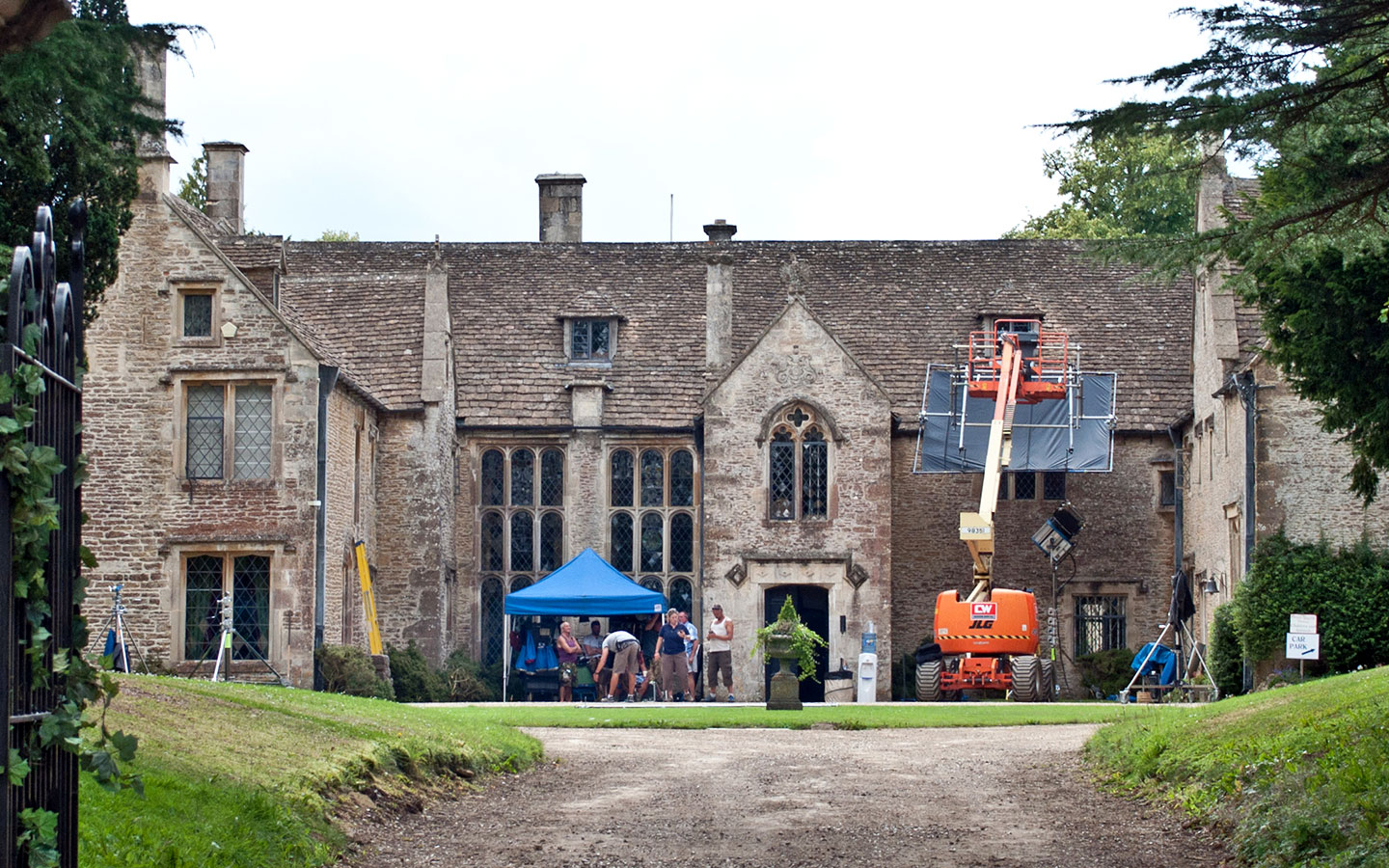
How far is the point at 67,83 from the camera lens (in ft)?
35.9

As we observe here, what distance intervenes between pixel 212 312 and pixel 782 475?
10.4m

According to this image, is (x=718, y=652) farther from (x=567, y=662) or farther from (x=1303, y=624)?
(x=1303, y=624)

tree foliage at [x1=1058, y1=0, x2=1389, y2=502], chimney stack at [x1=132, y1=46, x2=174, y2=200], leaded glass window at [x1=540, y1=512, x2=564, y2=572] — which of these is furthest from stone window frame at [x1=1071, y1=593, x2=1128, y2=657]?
tree foliage at [x1=1058, y1=0, x2=1389, y2=502]

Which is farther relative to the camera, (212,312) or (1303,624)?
(212,312)

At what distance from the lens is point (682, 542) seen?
3428 cm

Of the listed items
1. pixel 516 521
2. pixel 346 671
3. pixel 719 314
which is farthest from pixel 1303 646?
pixel 516 521

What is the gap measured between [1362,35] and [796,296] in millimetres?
22244

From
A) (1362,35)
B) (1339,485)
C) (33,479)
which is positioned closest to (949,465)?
(1339,485)

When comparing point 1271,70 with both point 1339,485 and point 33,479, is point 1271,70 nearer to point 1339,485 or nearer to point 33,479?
point 33,479

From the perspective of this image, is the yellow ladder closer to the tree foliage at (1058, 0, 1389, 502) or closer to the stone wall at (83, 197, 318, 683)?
the stone wall at (83, 197, 318, 683)

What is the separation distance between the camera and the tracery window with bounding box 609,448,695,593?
34.2 metres

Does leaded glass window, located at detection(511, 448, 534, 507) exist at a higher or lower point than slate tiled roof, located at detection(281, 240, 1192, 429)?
lower

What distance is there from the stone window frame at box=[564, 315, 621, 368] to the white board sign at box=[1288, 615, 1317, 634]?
14.7m

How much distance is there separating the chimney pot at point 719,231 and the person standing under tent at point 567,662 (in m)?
10.8
